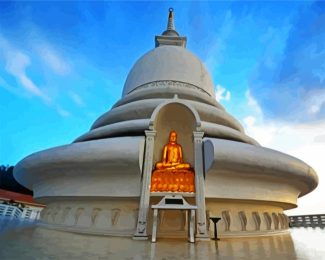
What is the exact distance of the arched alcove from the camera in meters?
6.60

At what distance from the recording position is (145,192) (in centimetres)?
527

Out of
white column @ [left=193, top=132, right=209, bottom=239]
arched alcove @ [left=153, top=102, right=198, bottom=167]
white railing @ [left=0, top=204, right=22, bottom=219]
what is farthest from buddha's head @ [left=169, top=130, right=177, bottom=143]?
white railing @ [left=0, top=204, right=22, bottom=219]

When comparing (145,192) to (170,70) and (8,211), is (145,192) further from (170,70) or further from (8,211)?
(8,211)

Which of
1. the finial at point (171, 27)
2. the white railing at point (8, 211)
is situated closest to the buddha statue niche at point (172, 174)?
the white railing at point (8, 211)

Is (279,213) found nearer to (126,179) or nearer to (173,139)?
(173,139)

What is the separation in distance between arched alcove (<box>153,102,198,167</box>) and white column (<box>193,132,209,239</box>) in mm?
691

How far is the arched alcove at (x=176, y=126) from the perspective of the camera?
260 inches

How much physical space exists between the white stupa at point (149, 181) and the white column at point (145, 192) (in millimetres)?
20

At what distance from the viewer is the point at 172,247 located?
3914mm

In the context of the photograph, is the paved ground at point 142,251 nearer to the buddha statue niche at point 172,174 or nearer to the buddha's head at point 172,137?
the buddha statue niche at point 172,174

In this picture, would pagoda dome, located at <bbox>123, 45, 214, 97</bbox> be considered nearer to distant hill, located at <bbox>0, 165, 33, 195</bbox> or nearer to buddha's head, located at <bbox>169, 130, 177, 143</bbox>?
buddha's head, located at <bbox>169, 130, 177, 143</bbox>

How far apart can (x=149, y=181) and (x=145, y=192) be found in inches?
11.4

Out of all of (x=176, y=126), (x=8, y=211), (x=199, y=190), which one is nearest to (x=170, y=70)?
(x=176, y=126)

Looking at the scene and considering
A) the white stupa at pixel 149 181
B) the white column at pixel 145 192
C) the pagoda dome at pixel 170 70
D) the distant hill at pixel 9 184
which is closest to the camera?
the white column at pixel 145 192
